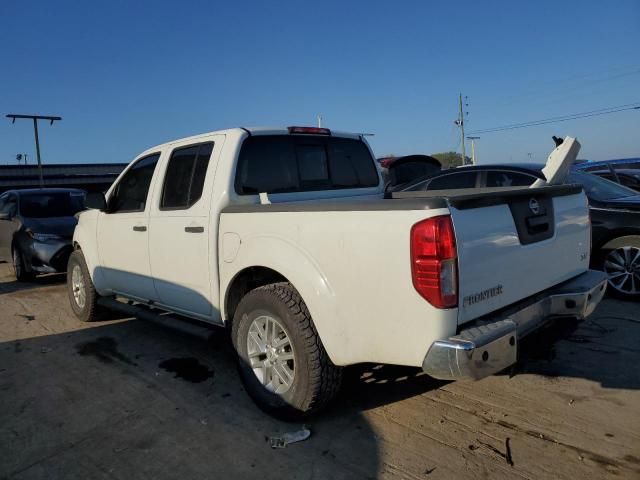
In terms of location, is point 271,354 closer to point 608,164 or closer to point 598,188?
point 598,188

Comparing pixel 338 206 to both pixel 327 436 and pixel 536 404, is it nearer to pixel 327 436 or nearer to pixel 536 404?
pixel 327 436

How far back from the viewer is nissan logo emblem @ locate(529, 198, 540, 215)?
128 inches

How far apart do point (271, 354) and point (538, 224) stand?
1963 millimetres

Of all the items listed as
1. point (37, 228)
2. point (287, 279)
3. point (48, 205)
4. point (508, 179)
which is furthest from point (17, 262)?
point (508, 179)

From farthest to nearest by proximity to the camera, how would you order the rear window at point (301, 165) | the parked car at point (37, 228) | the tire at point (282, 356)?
the parked car at point (37, 228)
the rear window at point (301, 165)
the tire at point (282, 356)

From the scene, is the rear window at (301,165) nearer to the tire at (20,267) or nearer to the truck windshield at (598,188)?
the truck windshield at (598,188)

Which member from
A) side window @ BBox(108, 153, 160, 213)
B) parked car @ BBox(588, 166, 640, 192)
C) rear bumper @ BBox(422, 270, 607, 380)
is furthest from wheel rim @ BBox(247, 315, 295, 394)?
parked car @ BBox(588, 166, 640, 192)

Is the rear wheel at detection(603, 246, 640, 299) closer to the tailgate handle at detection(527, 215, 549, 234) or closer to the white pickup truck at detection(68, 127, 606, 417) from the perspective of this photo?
the white pickup truck at detection(68, 127, 606, 417)

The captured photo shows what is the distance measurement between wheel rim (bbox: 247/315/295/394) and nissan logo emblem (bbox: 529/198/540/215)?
1768 millimetres

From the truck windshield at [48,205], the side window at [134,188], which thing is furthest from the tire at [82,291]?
the truck windshield at [48,205]

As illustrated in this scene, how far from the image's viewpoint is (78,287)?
625 cm

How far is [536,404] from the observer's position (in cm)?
359

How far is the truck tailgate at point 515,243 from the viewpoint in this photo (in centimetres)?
271

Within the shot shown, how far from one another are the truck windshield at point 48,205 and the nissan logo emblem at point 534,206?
8.59 metres
